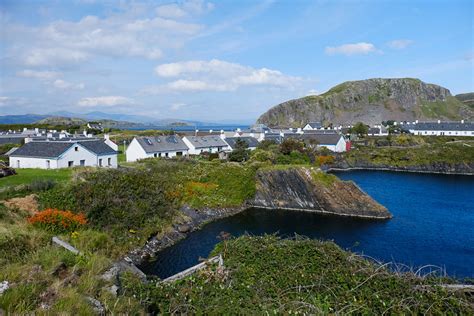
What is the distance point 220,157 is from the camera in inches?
2422

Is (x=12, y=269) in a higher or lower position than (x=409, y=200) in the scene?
higher

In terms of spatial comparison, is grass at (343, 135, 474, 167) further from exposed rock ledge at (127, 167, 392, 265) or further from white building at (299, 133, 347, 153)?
exposed rock ledge at (127, 167, 392, 265)

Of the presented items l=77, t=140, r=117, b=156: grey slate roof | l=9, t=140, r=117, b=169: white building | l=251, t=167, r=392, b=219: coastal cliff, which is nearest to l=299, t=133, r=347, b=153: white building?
l=251, t=167, r=392, b=219: coastal cliff

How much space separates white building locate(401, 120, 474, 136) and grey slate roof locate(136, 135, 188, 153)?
96667 millimetres

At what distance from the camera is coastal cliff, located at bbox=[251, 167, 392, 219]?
37875mm

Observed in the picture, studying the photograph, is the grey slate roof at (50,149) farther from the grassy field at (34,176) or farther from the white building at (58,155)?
the grassy field at (34,176)

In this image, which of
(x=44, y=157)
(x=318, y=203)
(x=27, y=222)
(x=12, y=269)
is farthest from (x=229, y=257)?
(x=44, y=157)

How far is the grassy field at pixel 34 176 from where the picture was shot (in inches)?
1259

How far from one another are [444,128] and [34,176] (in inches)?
5048

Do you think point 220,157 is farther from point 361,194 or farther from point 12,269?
point 12,269

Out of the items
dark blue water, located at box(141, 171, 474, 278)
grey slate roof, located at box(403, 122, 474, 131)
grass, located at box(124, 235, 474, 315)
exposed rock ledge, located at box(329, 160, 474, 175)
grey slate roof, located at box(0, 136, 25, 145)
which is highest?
grey slate roof, located at box(403, 122, 474, 131)

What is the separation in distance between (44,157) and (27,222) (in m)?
20.9

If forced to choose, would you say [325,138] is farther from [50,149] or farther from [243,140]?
[50,149]

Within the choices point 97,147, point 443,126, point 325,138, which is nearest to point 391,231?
point 97,147
